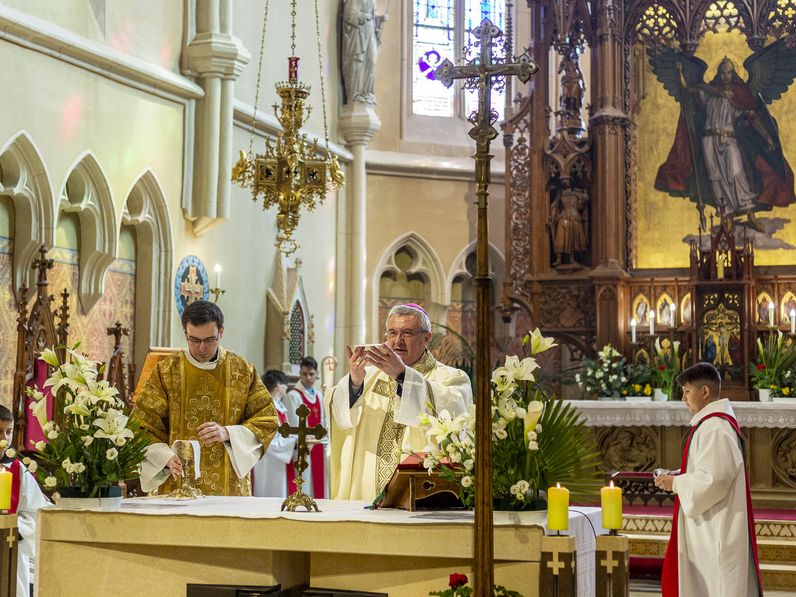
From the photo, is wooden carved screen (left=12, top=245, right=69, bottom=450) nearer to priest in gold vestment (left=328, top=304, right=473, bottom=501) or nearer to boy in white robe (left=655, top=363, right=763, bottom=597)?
priest in gold vestment (left=328, top=304, right=473, bottom=501)

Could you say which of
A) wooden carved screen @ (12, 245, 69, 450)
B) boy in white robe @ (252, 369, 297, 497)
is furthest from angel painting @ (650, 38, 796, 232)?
wooden carved screen @ (12, 245, 69, 450)

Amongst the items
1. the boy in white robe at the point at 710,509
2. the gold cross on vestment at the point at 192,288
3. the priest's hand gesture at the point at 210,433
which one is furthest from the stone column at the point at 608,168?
the priest's hand gesture at the point at 210,433

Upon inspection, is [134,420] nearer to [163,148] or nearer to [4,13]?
[4,13]

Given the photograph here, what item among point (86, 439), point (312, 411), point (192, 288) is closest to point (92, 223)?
point (192, 288)

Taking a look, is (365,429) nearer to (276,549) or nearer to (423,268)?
(276,549)

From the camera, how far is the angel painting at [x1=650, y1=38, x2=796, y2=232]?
45.8 feet

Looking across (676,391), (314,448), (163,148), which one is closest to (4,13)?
(163,148)

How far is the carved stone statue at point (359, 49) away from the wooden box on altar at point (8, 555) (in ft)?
44.7

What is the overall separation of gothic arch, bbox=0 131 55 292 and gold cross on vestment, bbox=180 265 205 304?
2.38m

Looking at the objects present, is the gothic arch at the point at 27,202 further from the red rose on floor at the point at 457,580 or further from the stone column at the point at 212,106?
the red rose on floor at the point at 457,580

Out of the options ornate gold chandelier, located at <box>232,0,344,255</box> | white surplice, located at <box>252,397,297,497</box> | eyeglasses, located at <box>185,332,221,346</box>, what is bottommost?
white surplice, located at <box>252,397,297,497</box>

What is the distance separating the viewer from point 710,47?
1445 centimetres

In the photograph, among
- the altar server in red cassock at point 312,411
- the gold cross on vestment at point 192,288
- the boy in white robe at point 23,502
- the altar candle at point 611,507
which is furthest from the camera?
the gold cross on vestment at point 192,288

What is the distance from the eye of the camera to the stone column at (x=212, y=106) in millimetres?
13742
